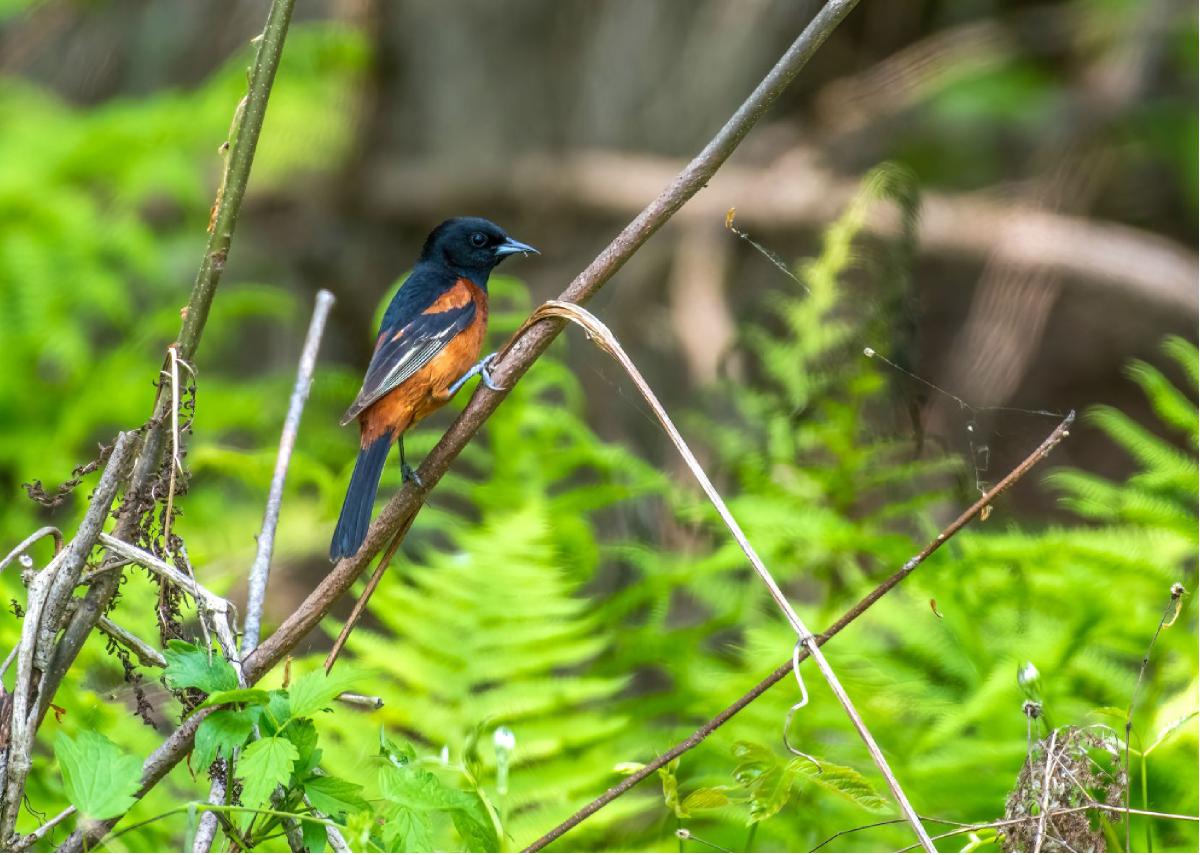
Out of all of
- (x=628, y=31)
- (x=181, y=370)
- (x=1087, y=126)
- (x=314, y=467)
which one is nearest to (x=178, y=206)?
(x=628, y=31)

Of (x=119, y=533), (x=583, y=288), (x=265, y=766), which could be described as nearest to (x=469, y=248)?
(x=583, y=288)

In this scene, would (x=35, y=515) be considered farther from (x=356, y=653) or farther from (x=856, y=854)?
(x=856, y=854)

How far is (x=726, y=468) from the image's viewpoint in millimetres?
3855

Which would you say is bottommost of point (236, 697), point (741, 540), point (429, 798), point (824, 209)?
point (429, 798)

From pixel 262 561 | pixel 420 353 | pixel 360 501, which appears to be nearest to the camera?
pixel 262 561

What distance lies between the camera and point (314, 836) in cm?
150

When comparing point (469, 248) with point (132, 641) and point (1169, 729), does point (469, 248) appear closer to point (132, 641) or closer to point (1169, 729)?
point (132, 641)

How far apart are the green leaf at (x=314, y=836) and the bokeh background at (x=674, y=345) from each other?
608 millimetres

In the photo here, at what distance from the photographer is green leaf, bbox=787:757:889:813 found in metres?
1.62

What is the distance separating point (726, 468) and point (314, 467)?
51.2 inches

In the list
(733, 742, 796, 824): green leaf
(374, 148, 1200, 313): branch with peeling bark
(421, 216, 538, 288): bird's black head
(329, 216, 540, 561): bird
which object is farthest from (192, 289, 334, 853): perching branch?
(374, 148, 1200, 313): branch with peeling bark

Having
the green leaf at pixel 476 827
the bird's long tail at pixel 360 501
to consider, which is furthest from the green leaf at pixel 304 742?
the bird's long tail at pixel 360 501

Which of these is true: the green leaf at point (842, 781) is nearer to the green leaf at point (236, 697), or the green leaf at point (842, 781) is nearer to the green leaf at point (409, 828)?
the green leaf at point (409, 828)

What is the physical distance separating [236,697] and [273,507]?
537mm
